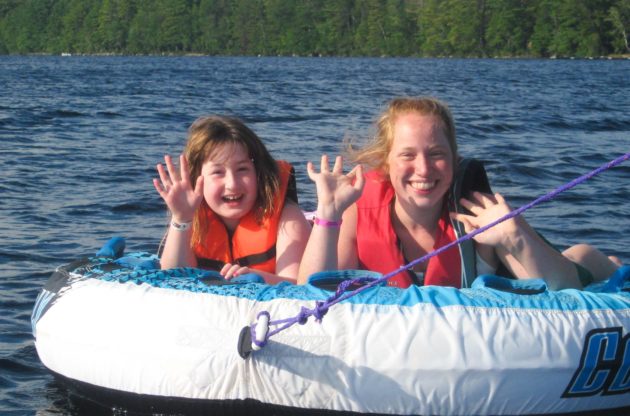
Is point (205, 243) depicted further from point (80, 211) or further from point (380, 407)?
point (80, 211)

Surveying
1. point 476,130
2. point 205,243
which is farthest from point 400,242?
point 476,130

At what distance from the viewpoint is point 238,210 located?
185 inches

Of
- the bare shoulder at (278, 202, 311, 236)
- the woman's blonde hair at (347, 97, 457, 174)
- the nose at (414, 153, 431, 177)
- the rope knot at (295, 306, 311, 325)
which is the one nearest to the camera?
the rope knot at (295, 306, 311, 325)

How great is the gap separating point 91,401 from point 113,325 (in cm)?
49

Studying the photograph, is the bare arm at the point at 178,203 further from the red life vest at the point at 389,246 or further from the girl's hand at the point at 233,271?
the red life vest at the point at 389,246

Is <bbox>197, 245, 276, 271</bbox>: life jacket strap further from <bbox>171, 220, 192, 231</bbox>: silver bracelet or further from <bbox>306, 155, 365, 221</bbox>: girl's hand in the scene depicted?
<bbox>306, 155, 365, 221</bbox>: girl's hand

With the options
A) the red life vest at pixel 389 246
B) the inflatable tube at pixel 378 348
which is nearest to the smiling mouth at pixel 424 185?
the red life vest at pixel 389 246

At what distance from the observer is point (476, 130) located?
55.2ft

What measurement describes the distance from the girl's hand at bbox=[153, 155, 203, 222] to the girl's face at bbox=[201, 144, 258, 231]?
0.27 m

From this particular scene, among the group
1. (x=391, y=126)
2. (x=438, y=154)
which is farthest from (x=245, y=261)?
A: (x=438, y=154)

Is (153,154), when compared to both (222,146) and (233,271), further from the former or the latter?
(233,271)

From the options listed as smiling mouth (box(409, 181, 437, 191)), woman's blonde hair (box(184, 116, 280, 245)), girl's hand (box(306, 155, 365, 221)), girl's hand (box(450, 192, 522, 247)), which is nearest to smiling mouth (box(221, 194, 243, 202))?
woman's blonde hair (box(184, 116, 280, 245))

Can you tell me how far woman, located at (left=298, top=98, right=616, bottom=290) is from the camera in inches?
165

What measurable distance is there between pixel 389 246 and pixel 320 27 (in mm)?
98340
